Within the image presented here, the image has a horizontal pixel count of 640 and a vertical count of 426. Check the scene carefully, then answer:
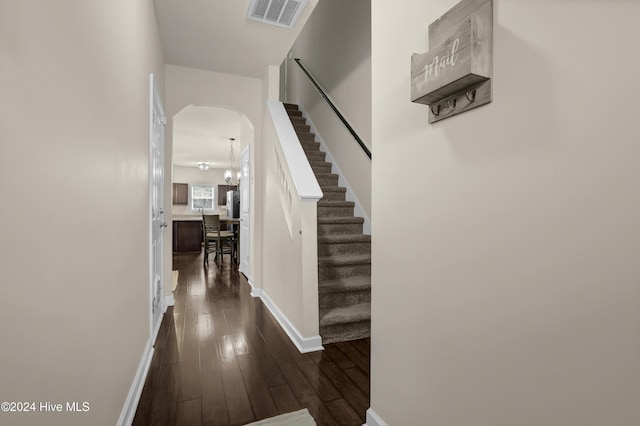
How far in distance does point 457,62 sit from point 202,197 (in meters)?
11.5

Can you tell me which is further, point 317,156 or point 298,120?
point 298,120

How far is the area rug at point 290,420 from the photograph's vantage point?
158 cm

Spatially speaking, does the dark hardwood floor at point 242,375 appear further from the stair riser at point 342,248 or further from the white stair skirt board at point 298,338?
the stair riser at point 342,248

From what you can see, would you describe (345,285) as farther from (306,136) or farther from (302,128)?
(302,128)

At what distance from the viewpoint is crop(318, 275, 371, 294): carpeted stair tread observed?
276 centimetres

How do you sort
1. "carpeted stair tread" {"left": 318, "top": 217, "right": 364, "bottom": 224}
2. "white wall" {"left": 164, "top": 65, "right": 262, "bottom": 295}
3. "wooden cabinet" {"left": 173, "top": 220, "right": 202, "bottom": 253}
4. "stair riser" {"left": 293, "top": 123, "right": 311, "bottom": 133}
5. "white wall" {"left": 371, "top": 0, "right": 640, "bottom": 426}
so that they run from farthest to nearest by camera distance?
"wooden cabinet" {"left": 173, "top": 220, "right": 202, "bottom": 253}, "stair riser" {"left": 293, "top": 123, "right": 311, "bottom": 133}, "white wall" {"left": 164, "top": 65, "right": 262, "bottom": 295}, "carpeted stair tread" {"left": 318, "top": 217, "right": 364, "bottom": 224}, "white wall" {"left": 371, "top": 0, "right": 640, "bottom": 426}

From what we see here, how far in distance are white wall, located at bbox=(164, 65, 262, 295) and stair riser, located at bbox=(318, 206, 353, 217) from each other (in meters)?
0.81

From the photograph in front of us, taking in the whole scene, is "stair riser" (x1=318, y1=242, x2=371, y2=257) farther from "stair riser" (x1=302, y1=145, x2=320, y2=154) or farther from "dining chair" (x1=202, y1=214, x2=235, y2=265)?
"dining chair" (x1=202, y1=214, x2=235, y2=265)

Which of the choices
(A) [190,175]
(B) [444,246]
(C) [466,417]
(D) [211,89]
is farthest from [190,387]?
(A) [190,175]

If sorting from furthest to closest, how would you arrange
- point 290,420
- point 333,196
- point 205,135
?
point 205,135 < point 333,196 < point 290,420

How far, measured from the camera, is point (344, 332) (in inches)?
104

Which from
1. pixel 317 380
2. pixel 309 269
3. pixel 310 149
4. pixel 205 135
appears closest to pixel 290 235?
pixel 309 269

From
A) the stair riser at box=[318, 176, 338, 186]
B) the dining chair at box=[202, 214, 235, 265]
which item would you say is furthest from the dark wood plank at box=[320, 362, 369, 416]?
the dining chair at box=[202, 214, 235, 265]

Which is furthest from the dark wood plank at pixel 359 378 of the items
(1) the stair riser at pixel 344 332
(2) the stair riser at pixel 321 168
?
(2) the stair riser at pixel 321 168
